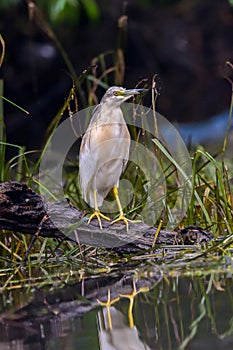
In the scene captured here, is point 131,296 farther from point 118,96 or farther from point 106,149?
point 118,96

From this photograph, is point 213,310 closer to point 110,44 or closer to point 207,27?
point 110,44

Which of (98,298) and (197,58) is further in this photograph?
(197,58)

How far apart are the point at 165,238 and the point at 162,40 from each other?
751 centimetres

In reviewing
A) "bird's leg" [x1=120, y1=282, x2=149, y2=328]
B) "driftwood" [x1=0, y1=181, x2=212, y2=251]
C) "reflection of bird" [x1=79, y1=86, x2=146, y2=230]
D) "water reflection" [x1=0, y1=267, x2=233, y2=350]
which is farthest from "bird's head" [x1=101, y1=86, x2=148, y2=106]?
"bird's leg" [x1=120, y1=282, x2=149, y2=328]

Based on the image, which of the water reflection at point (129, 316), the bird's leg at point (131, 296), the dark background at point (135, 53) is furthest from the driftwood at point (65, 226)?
the dark background at point (135, 53)

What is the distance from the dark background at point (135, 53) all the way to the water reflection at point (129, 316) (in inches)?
248

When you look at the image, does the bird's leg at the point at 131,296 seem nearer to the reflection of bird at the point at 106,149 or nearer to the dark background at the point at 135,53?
the reflection of bird at the point at 106,149

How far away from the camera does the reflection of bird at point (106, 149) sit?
11.6ft

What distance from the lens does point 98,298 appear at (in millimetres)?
2834

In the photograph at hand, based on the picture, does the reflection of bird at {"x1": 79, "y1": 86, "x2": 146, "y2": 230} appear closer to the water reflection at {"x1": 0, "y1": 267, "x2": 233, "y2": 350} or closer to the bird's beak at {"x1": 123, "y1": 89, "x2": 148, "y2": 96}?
the bird's beak at {"x1": 123, "y1": 89, "x2": 148, "y2": 96}

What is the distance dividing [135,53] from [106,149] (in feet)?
24.2

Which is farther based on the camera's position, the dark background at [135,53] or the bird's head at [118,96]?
the dark background at [135,53]

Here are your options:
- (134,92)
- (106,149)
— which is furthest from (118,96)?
(106,149)

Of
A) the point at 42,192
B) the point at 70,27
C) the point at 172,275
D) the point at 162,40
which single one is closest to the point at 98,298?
the point at 172,275
